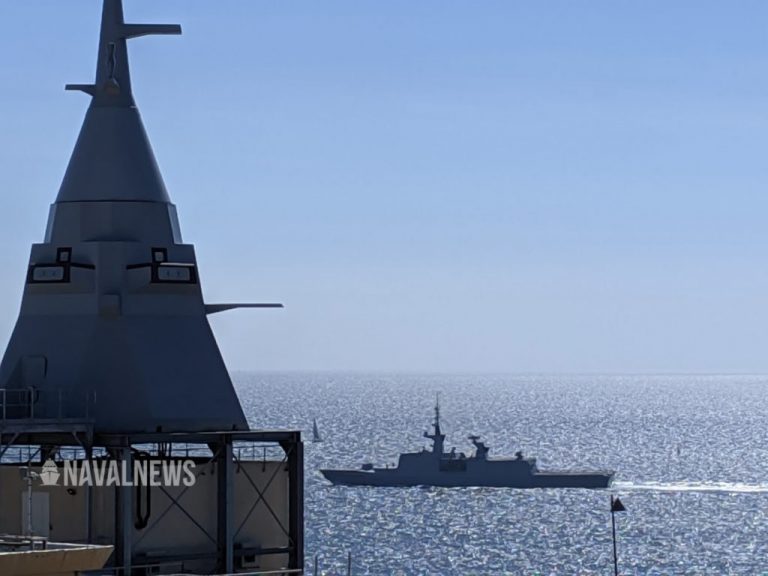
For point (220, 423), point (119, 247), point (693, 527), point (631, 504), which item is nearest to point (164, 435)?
point (220, 423)

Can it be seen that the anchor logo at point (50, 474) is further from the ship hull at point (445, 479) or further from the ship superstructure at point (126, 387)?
the ship hull at point (445, 479)

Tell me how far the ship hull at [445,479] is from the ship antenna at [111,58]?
109 m

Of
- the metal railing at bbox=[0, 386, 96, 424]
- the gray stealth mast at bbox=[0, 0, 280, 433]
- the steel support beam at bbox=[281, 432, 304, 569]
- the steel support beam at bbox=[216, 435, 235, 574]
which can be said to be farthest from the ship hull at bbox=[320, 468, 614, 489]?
the metal railing at bbox=[0, 386, 96, 424]

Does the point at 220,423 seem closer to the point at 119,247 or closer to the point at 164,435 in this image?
the point at 164,435

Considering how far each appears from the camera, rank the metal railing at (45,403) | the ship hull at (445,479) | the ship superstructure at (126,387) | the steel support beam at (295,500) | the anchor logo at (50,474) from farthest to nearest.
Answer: the ship hull at (445,479) < the steel support beam at (295,500) < the metal railing at (45,403) < the anchor logo at (50,474) < the ship superstructure at (126,387)

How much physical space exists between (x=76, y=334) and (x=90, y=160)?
3.11m

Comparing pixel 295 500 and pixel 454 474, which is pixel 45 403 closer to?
pixel 295 500

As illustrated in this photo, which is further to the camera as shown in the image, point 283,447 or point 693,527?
point 693,527

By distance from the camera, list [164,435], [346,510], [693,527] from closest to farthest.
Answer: [164,435] < [693,527] < [346,510]

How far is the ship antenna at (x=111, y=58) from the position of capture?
107ft

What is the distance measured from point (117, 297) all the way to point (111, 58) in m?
4.34

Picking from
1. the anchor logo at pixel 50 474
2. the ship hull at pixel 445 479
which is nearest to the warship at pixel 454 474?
the ship hull at pixel 445 479

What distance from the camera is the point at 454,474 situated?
141 m

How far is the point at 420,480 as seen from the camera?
142 metres
